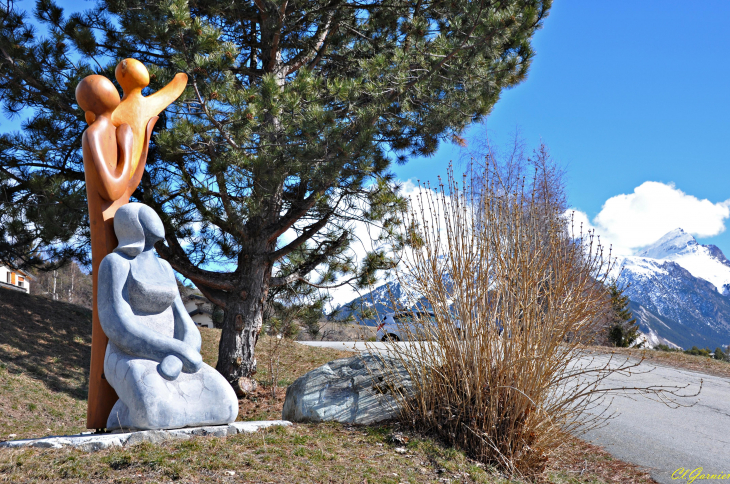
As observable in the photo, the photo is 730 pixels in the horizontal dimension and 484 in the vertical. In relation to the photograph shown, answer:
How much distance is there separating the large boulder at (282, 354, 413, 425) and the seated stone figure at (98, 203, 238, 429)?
893 millimetres

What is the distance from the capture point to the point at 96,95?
13.6ft

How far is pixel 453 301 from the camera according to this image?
412 centimetres

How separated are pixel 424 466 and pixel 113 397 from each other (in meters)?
2.44

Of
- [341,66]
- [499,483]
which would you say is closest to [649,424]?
[499,483]

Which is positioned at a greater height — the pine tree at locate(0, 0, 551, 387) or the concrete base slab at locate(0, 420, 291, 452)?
the pine tree at locate(0, 0, 551, 387)

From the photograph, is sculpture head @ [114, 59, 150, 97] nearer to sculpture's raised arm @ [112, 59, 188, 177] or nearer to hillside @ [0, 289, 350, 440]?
sculpture's raised arm @ [112, 59, 188, 177]

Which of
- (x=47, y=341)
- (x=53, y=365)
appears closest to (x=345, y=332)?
(x=47, y=341)

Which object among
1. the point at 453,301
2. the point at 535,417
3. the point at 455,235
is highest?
the point at 455,235

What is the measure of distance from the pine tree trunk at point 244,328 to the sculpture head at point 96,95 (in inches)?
130

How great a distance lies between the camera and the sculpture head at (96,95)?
414cm

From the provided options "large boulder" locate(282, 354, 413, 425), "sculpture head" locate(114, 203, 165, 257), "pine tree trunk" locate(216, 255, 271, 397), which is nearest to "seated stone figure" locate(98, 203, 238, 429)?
"sculpture head" locate(114, 203, 165, 257)

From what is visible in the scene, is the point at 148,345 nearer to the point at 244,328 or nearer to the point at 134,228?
the point at 134,228

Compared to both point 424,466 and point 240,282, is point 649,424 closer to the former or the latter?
point 424,466

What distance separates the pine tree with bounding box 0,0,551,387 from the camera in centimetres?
564
